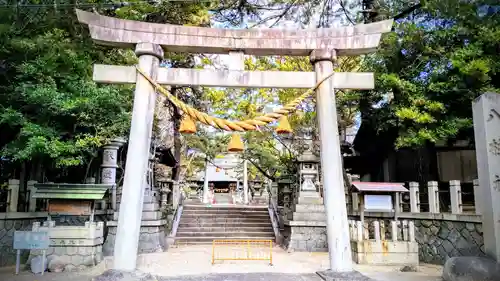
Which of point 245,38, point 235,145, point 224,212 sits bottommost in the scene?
point 224,212

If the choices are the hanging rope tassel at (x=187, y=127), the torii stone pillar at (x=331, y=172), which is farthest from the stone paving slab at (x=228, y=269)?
the hanging rope tassel at (x=187, y=127)

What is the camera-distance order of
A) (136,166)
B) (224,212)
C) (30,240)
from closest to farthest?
(136,166)
(30,240)
(224,212)

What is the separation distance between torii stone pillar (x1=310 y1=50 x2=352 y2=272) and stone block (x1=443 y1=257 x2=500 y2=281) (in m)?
2.16

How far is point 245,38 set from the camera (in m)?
7.53

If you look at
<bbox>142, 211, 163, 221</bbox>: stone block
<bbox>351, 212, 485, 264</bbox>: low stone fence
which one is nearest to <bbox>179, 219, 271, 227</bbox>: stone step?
<bbox>142, 211, 163, 221</bbox>: stone block

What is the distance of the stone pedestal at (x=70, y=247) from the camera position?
917cm

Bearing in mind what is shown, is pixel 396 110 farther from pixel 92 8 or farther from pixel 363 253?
pixel 92 8

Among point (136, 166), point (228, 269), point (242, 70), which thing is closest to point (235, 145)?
point (242, 70)

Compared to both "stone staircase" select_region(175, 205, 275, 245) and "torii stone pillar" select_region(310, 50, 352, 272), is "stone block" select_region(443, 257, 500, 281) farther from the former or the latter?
"stone staircase" select_region(175, 205, 275, 245)

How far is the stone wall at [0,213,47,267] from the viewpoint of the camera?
32.3 ft

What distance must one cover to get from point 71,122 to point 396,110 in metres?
10.3

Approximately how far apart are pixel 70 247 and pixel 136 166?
4174mm

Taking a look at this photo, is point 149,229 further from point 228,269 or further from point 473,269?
point 473,269

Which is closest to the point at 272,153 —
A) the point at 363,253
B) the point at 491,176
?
the point at 363,253
